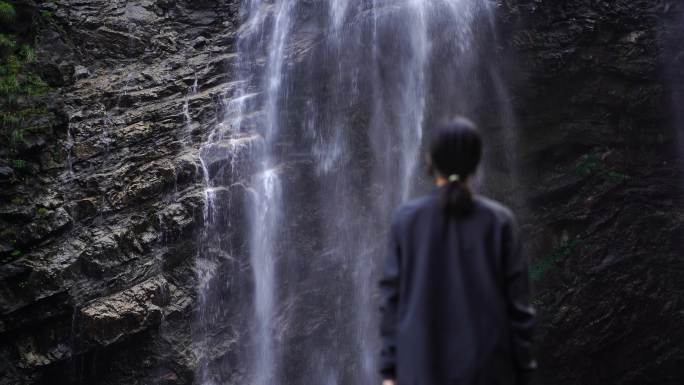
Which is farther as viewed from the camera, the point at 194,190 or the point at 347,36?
the point at 347,36

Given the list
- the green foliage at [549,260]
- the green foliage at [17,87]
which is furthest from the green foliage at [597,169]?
the green foliage at [17,87]

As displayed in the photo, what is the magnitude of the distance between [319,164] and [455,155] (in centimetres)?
595

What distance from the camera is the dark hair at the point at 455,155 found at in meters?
2.16

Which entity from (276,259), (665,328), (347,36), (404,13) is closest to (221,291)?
(276,259)

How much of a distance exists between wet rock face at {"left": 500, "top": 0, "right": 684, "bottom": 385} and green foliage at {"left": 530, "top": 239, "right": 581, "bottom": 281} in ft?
0.05

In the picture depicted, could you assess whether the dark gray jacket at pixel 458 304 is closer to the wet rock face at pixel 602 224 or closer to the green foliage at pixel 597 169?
→ the wet rock face at pixel 602 224

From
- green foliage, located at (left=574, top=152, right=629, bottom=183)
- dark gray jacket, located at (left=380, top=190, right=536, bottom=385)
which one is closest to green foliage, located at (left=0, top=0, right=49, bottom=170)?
dark gray jacket, located at (left=380, top=190, right=536, bottom=385)

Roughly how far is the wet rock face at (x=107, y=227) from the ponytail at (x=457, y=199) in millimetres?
5541

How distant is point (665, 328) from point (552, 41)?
4.50 metres

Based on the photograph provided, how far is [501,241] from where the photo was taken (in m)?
2.14

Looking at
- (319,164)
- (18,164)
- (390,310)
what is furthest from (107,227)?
(390,310)

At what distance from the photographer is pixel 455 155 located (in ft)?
7.21

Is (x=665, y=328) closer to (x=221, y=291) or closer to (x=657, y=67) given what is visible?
(x=657, y=67)

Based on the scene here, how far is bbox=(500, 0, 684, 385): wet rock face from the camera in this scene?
8555 millimetres
